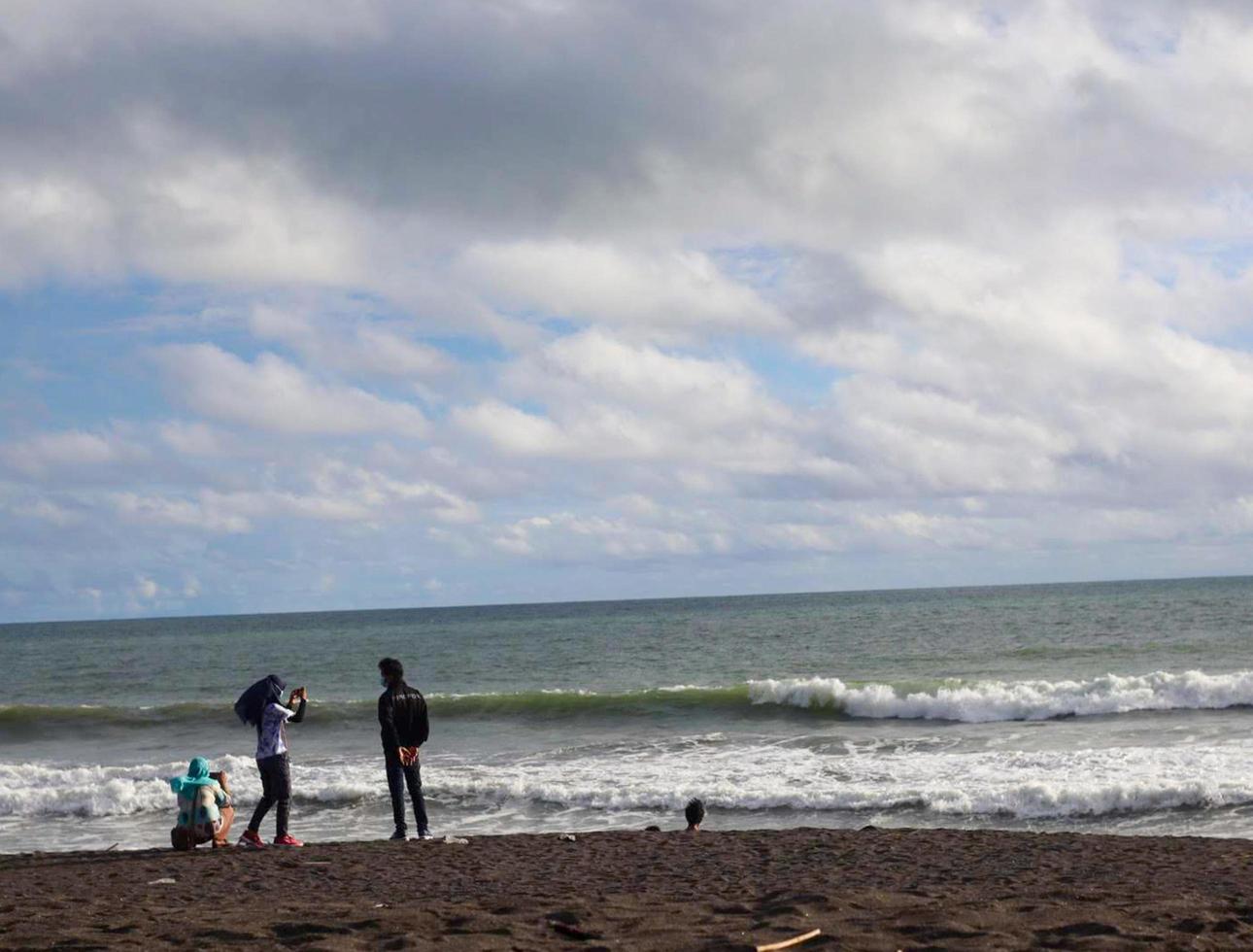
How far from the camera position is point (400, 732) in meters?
11.6

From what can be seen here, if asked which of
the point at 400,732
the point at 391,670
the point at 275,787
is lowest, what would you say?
the point at 275,787

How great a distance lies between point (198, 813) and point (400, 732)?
2163mm

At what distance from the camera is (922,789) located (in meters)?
14.3

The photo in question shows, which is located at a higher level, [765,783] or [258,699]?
[258,699]

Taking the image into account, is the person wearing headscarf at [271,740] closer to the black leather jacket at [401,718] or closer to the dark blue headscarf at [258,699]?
the dark blue headscarf at [258,699]

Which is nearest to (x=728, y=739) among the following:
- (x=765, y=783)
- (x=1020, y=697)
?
(x=765, y=783)

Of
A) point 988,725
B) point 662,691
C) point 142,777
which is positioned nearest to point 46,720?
point 142,777

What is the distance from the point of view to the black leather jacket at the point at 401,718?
11.5 meters

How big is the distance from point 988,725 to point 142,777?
48.6ft

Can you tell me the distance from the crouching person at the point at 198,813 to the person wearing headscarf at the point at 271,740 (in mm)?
281

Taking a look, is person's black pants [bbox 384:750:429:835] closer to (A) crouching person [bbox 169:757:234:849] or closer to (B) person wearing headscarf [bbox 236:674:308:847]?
(B) person wearing headscarf [bbox 236:674:308:847]

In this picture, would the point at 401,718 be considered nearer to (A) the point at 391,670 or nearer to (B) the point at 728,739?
(A) the point at 391,670

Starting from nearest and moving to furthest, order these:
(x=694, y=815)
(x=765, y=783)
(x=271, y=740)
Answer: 1. (x=271, y=740)
2. (x=694, y=815)
3. (x=765, y=783)

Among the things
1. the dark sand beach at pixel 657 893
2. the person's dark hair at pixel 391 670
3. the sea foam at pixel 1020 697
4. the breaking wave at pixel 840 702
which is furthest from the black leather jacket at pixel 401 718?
the sea foam at pixel 1020 697
